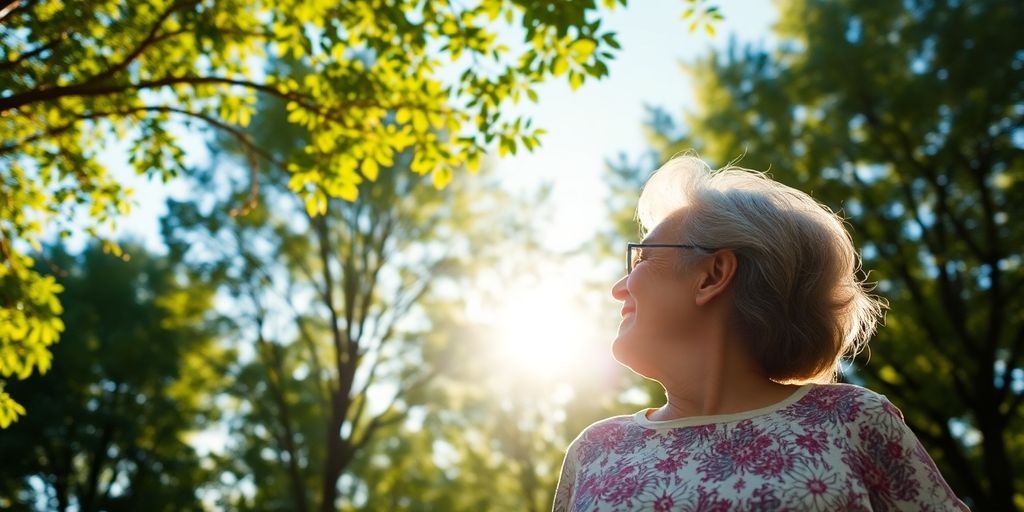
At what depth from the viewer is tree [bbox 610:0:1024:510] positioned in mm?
10000

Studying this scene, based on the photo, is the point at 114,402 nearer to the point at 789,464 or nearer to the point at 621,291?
the point at 621,291

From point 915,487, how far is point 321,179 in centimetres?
394

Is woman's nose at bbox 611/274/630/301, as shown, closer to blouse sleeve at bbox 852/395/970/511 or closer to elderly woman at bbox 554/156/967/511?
elderly woman at bbox 554/156/967/511

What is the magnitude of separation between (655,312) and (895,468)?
76cm

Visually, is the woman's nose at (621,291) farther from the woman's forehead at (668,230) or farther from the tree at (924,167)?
the tree at (924,167)

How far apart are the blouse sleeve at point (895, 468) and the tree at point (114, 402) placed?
1769 centimetres

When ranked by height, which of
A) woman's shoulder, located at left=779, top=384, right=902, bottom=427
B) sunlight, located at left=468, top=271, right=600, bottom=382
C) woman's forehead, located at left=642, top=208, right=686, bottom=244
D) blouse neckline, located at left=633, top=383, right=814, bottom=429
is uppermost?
sunlight, located at left=468, top=271, right=600, bottom=382

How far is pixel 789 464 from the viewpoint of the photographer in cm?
178

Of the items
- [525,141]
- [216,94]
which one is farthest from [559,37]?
[216,94]

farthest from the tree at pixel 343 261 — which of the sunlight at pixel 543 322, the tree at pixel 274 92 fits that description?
the tree at pixel 274 92

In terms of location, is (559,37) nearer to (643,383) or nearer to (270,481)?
(643,383)

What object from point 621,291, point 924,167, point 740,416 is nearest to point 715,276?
point 621,291

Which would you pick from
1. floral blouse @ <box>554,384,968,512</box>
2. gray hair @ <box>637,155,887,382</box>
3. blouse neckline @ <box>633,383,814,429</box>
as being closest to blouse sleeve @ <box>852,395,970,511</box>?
floral blouse @ <box>554,384,968,512</box>

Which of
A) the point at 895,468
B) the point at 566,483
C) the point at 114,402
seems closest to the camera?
the point at 895,468
